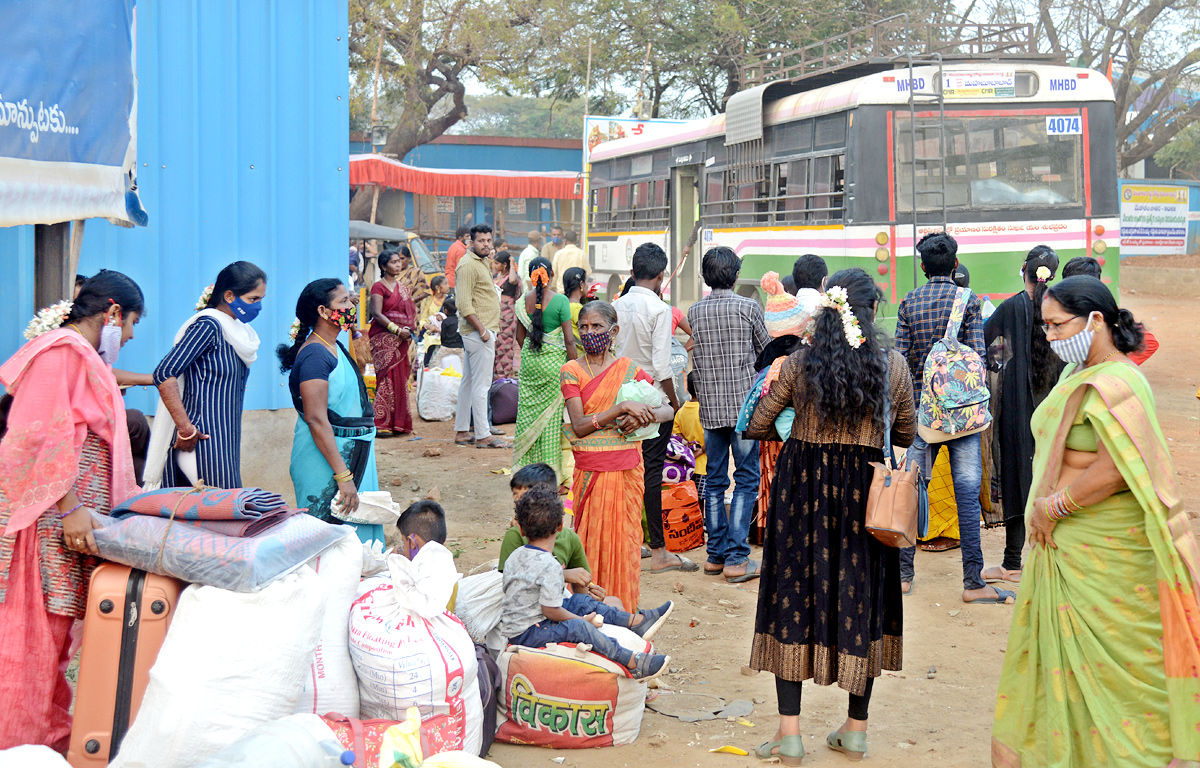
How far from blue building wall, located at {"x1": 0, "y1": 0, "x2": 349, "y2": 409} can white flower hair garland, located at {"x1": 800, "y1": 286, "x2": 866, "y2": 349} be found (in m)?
3.41

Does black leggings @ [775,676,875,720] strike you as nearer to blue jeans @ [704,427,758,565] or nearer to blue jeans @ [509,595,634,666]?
blue jeans @ [509,595,634,666]

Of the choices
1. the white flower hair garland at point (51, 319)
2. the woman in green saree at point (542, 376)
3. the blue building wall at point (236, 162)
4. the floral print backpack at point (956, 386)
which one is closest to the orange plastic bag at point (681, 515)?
the woman in green saree at point (542, 376)

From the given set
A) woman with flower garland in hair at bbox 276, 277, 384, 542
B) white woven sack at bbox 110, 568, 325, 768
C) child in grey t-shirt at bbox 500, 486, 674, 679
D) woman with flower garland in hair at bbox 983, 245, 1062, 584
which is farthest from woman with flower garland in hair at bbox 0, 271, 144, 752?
woman with flower garland in hair at bbox 983, 245, 1062, 584

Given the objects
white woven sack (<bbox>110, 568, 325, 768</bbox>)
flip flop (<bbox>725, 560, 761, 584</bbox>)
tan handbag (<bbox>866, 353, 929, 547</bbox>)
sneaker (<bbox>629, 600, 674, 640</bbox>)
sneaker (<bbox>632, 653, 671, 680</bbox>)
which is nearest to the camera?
white woven sack (<bbox>110, 568, 325, 768</bbox>)

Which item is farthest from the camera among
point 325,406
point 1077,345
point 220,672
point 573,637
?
point 325,406

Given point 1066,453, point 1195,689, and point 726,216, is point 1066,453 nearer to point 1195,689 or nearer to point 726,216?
point 1195,689

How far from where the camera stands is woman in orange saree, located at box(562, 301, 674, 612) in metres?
4.66

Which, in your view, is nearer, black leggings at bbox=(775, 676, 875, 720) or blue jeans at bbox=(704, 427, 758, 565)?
black leggings at bbox=(775, 676, 875, 720)

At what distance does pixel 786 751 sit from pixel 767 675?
36.7 inches

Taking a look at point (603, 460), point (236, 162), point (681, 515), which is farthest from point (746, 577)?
point (236, 162)

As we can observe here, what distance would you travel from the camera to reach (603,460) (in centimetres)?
470

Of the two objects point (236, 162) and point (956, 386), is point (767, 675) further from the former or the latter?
point (236, 162)

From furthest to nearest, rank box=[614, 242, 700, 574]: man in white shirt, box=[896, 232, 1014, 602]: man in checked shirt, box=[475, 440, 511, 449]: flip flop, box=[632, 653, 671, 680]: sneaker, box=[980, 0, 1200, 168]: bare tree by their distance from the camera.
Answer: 1. box=[980, 0, 1200, 168]: bare tree
2. box=[475, 440, 511, 449]: flip flop
3. box=[614, 242, 700, 574]: man in white shirt
4. box=[896, 232, 1014, 602]: man in checked shirt
5. box=[632, 653, 671, 680]: sneaker

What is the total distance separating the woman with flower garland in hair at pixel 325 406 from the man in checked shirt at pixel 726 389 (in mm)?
2182
